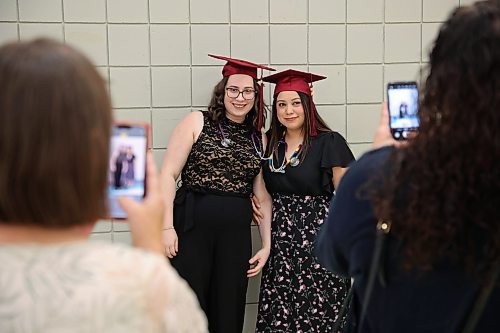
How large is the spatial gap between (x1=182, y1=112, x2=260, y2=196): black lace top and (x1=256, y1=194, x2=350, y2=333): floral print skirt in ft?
0.69

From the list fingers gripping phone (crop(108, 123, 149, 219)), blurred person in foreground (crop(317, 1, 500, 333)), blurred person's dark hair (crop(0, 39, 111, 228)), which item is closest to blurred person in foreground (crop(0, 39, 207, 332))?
blurred person's dark hair (crop(0, 39, 111, 228))

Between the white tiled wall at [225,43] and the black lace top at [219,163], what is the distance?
300 mm

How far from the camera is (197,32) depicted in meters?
3.09

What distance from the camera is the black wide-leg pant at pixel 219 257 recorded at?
→ 2879 millimetres

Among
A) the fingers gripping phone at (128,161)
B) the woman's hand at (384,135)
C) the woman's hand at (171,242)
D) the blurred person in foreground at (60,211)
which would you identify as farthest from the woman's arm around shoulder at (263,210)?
the blurred person in foreground at (60,211)

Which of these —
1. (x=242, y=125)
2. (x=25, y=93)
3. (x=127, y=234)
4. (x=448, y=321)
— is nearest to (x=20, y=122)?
(x=25, y=93)

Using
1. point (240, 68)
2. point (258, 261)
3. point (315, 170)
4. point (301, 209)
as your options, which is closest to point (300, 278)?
point (258, 261)

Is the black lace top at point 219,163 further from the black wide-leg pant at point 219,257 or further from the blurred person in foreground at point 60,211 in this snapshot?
the blurred person in foreground at point 60,211

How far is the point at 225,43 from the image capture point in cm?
312

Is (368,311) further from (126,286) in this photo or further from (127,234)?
(127,234)

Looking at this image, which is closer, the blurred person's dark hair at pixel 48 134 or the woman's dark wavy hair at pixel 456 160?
the blurred person's dark hair at pixel 48 134

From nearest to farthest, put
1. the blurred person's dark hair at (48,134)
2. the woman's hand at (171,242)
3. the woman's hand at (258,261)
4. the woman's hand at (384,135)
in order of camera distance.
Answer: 1. the blurred person's dark hair at (48,134)
2. the woman's hand at (384,135)
3. the woman's hand at (171,242)
4. the woman's hand at (258,261)

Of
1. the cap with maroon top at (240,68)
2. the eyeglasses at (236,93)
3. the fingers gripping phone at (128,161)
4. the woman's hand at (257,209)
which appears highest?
the cap with maroon top at (240,68)

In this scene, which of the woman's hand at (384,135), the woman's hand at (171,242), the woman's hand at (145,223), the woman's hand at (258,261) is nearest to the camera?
the woman's hand at (145,223)
